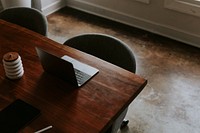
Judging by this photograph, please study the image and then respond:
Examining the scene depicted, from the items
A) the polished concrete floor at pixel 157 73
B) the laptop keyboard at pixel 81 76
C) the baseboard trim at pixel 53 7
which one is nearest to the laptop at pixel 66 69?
the laptop keyboard at pixel 81 76

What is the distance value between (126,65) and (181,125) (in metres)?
0.86

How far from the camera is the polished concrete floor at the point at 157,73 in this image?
214cm

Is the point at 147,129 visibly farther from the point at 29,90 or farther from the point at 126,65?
the point at 29,90

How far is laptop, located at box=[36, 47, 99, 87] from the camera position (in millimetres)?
1216

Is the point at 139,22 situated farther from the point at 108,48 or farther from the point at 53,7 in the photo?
the point at 108,48

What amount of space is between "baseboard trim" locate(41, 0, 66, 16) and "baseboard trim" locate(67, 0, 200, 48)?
0.27ft

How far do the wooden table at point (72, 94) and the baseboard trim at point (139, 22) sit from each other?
1.81 meters

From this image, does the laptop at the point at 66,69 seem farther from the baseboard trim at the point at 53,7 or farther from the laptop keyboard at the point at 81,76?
the baseboard trim at the point at 53,7

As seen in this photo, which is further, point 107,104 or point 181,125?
point 181,125

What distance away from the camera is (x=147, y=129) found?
2.09 m

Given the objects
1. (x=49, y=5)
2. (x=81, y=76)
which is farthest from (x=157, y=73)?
(x=49, y=5)

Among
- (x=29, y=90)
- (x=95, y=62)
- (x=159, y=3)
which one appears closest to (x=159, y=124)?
(x=95, y=62)

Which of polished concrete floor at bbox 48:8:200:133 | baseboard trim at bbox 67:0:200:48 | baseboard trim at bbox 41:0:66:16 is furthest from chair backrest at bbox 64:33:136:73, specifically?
baseboard trim at bbox 41:0:66:16

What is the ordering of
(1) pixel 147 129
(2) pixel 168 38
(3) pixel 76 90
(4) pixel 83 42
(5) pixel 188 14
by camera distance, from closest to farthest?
(3) pixel 76 90 < (4) pixel 83 42 < (1) pixel 147 129 < (5) pixel 188 14 < (2) pixel 168 38
